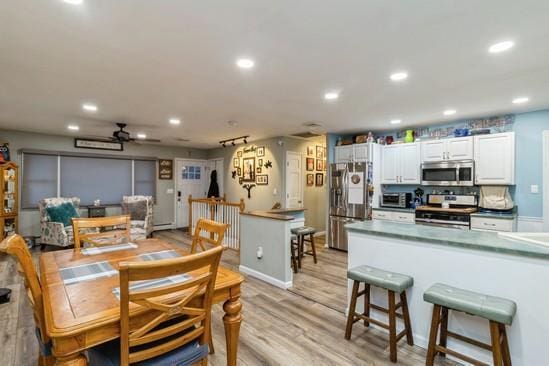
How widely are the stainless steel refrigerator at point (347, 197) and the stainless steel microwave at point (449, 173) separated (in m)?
0.90

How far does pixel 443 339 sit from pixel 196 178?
24.1ft

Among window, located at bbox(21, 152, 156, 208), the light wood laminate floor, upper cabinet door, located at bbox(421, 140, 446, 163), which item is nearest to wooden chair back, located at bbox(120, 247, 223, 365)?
the light wood laminate floor

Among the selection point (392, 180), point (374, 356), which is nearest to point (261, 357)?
point (374, 356)

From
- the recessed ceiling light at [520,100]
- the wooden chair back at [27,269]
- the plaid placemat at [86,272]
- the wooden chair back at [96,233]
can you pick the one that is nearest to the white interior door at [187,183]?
the wooden chair back at [96,233]

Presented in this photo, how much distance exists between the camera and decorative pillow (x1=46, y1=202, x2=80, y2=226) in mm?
5238

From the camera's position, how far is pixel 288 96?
3348mm

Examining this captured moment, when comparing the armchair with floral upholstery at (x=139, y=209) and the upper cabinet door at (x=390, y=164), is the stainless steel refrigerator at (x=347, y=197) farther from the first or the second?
the armchair with floral upholstery at (x=139, y=209)

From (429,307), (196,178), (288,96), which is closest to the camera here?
(429,307)

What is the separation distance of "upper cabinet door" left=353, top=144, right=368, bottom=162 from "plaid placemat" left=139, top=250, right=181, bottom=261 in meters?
4.01

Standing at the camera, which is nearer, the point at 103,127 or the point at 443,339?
the point at 443,339

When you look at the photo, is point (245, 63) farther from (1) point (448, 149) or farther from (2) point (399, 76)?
(1) point (448, 149)

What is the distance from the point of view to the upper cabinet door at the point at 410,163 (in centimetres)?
484

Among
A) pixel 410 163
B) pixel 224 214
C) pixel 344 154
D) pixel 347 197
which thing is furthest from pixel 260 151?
pixel 410 163

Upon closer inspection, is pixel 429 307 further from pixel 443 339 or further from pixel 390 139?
pixel 390 139
